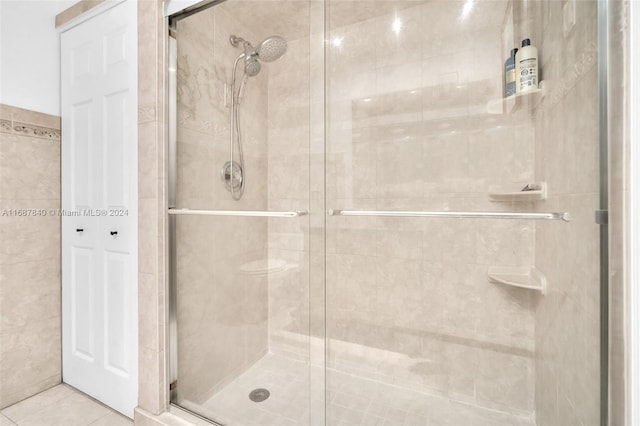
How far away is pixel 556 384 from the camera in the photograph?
3.33ft

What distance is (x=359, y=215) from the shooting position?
1.35 m

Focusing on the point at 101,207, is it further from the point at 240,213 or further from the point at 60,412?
the point at 60,412

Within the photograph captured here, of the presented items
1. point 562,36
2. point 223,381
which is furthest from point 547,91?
point 223,381

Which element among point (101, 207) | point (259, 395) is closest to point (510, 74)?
point (259, 395)

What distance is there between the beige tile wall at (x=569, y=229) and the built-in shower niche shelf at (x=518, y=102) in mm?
32

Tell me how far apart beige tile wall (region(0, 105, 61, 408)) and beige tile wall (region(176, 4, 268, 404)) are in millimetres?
878

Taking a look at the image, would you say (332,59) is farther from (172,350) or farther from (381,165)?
(172,350)

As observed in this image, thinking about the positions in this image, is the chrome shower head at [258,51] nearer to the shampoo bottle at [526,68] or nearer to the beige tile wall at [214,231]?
the beige tile wall at [214,231]

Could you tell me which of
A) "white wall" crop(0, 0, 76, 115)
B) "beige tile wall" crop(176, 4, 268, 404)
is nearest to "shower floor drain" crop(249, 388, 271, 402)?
"beige tile wall" crop(176, 4, 268, 404)

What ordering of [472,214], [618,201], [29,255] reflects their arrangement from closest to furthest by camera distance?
[618,201]
[472,214]
[29,255]

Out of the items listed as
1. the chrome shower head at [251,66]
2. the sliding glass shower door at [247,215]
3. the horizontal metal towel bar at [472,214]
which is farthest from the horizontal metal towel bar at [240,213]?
the chrome shower head at [251,66]

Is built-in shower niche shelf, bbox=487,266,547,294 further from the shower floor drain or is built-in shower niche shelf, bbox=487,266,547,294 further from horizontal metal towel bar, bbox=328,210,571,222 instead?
the shower floor drain

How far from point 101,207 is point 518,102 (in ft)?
6.41

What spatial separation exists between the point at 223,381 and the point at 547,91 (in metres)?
1.77
